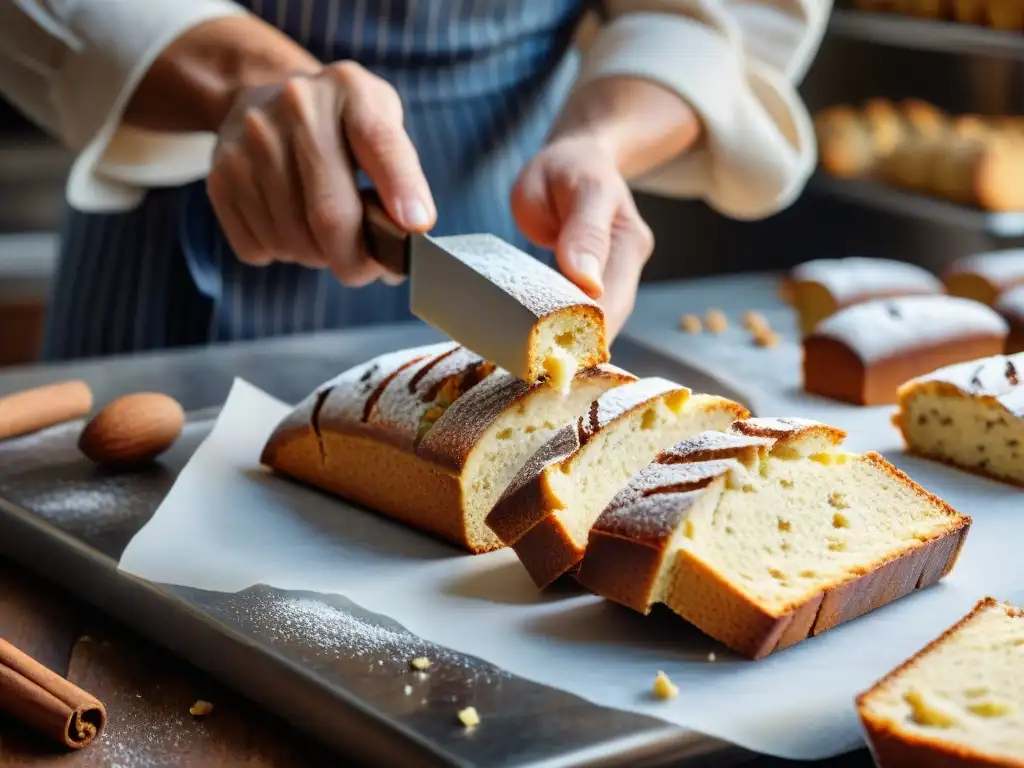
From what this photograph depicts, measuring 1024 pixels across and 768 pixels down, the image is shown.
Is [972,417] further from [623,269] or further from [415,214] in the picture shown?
[415,214]

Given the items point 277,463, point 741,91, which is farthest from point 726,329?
point 277,463

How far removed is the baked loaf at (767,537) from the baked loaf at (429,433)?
23cm

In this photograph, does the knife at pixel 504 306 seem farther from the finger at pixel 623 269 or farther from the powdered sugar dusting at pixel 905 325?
the powdered sugar dusting at pixel 905 325

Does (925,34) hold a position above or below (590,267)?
above

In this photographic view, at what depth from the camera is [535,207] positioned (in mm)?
2096

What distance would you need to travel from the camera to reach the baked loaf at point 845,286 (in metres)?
2.82

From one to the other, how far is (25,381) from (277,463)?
0.70 metres

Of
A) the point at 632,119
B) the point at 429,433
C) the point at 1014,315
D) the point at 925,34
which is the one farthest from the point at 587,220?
the point at 925,34

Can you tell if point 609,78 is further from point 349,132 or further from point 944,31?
point 944,31

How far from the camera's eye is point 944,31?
13.5 ft

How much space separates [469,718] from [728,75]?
1676 mm

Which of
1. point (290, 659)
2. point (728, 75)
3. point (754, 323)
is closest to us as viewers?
point (290, 659)

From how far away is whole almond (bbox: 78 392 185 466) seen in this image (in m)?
1.86

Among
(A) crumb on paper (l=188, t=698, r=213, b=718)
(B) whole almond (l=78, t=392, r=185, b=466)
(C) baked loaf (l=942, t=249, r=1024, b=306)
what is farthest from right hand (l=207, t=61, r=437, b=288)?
(C) baked loaf (l=942, t=249, r=1024, b=306)
